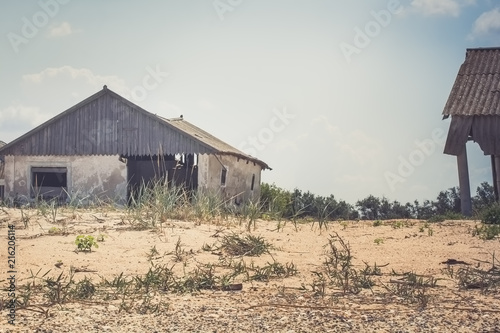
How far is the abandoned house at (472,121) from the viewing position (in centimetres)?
1794

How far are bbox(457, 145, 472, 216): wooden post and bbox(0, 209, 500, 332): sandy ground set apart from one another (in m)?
9.04

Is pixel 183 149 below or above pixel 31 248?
above

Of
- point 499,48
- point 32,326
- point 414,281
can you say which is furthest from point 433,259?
point 499,48

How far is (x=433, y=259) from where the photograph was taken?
6.88m

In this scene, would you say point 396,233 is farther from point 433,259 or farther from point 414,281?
point 414,281

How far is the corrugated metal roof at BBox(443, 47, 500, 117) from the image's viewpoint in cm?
1803

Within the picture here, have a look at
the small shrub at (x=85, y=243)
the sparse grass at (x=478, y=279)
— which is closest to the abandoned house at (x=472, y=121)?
the sparse grass at (x=478, y=279)

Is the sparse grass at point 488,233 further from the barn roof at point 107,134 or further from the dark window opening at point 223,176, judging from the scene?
the dark window opening at point 223,176

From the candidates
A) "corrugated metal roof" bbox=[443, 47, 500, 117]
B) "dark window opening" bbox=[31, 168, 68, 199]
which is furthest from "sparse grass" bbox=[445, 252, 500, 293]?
"dark window opening" bbox=[31, 168, 68, 199]

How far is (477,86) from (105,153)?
14352 mm

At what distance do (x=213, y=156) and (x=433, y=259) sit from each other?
14.7 metres

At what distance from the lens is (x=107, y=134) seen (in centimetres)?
2225

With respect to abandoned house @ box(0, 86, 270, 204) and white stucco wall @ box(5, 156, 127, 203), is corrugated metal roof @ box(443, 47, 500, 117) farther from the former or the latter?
white stucco wall @ box(5, 156, 127, 203)

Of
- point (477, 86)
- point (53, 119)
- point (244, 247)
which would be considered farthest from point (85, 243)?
point (53, 119)
